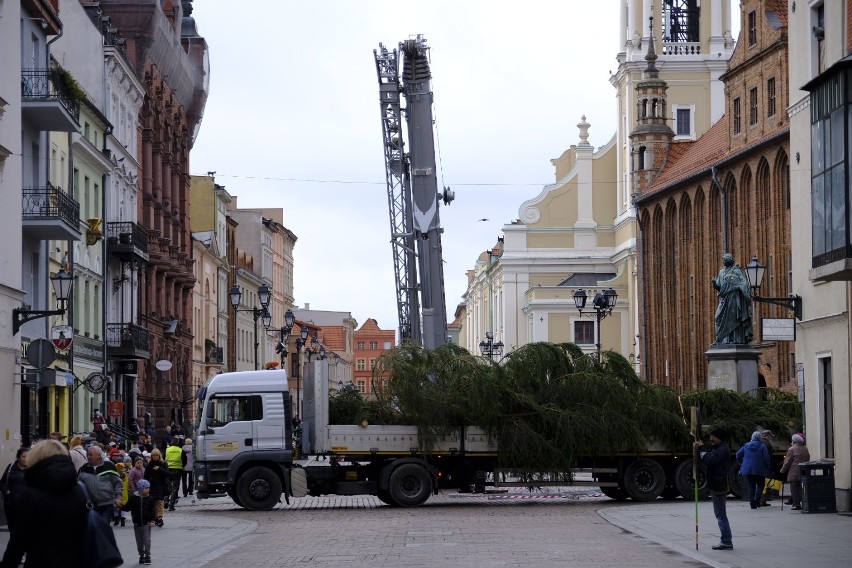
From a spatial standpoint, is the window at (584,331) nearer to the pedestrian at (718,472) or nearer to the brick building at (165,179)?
the brick building at (165,179)

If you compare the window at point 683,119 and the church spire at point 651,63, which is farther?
the window at point 683,119

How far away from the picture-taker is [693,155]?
78.2 m

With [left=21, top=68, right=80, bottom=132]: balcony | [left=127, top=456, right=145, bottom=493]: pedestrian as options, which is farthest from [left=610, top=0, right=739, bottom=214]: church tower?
[left=127, top=456, right=145, bottom=493]: pedestrian

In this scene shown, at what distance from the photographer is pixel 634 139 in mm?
86812

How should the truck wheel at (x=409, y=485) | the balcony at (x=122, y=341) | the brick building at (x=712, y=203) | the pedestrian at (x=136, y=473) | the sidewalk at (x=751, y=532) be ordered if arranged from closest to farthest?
the sidewalk at (x=751, y=532), the pedestrian at (x=136, y=473), the truck wheel at (x=409, y=485), the balcony at (x=122, y=341), the brick building at (x=712, y=203)

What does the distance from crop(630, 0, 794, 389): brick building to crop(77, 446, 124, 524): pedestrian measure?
143 feet

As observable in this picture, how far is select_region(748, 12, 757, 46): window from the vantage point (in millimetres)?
62688

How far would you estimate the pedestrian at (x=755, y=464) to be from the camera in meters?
28.2

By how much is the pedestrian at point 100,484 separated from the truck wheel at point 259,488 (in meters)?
13.3

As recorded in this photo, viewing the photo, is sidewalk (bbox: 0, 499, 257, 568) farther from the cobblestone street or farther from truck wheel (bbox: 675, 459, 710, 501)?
truck wheel (bbox: 675, 459, 710, 501)

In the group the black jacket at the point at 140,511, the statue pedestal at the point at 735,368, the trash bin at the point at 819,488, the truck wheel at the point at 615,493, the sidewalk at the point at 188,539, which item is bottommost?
the truck wheel at the point at 615,493

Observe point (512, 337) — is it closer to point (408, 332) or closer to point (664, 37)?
point (664, 37)

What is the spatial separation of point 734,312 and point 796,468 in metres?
12.9

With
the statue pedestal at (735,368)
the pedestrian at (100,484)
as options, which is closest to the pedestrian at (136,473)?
the pedestrian at (100,484)
